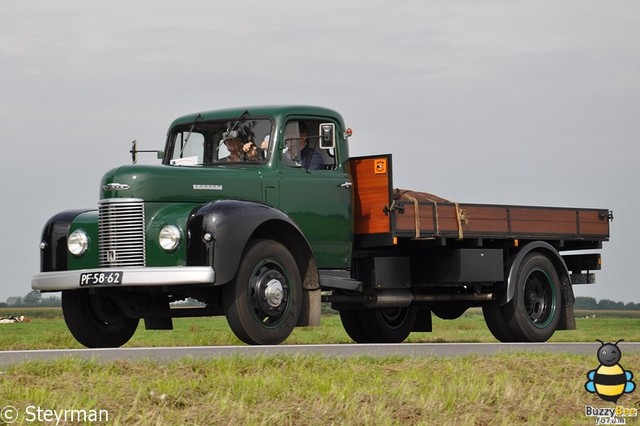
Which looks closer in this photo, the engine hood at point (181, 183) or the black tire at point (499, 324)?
the engine hood at point (181, 183)

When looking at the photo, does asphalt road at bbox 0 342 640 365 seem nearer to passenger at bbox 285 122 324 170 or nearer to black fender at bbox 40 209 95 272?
black fender at bbox 40 209 95 272

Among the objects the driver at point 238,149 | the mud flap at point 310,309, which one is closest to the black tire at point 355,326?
the mud flap at point 310,309

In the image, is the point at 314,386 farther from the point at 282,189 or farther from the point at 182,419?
the point at 282,189

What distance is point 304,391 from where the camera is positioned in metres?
9.62

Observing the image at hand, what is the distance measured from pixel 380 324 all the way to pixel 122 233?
6199 millimetres

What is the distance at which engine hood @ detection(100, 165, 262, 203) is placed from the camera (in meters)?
14.9

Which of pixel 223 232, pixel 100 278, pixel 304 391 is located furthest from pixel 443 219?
pixel 304 391

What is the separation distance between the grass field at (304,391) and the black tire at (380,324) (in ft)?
25.8

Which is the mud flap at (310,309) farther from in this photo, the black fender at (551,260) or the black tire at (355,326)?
the black tire at (355,326)

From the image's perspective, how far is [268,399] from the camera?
929 centimetres

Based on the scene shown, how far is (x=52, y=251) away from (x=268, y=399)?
7.45 metres

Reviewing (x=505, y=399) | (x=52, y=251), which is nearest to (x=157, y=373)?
(x=505, y=399)

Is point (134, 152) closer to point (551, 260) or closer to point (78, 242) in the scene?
point (78, 242)

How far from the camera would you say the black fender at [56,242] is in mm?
15906
